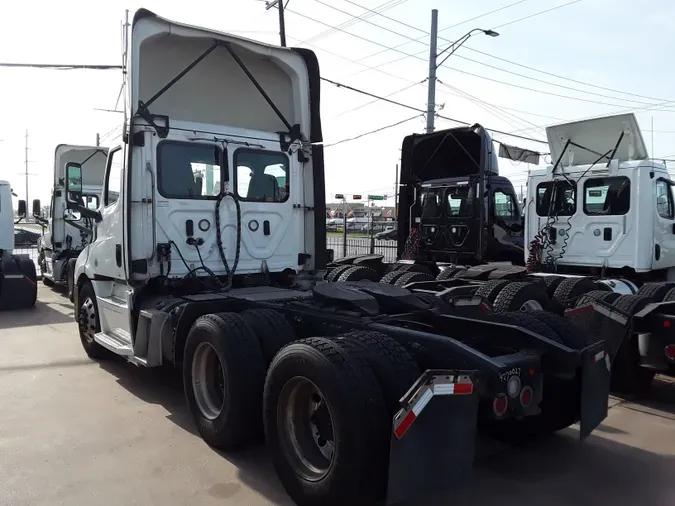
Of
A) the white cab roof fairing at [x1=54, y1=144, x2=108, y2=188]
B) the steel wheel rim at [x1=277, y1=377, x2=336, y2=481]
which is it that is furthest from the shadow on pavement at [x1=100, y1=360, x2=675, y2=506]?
the white cab roof fairing at [x1=54, y1=144, x2=108, y2=188]

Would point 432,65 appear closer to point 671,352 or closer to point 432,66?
point 432,66

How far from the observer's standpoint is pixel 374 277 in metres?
9.00

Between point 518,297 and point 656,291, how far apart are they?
5.52 ft

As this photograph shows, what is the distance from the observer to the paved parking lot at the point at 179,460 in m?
4.00

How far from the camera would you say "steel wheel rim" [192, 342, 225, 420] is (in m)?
4.95

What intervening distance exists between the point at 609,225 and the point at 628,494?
5167mm

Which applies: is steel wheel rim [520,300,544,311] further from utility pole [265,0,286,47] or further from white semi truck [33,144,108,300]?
utility pole [265,0,286,47]

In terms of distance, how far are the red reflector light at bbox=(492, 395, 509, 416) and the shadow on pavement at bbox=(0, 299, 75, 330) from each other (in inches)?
378

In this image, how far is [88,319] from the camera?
7414 mm

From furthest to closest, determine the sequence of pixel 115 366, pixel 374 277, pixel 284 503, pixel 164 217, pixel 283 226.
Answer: pixel 374 277 → pixel 115 366 → pixel 283 226 → pixel 164 217 → pixel 284 503

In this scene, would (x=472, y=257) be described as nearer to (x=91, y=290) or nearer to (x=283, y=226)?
(x=283, y=226)

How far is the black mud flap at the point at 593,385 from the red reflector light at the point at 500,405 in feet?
2.30

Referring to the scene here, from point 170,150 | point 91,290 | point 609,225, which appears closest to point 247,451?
point 170,150

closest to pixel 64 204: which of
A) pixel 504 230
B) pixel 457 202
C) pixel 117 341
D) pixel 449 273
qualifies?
pixel 117 341
